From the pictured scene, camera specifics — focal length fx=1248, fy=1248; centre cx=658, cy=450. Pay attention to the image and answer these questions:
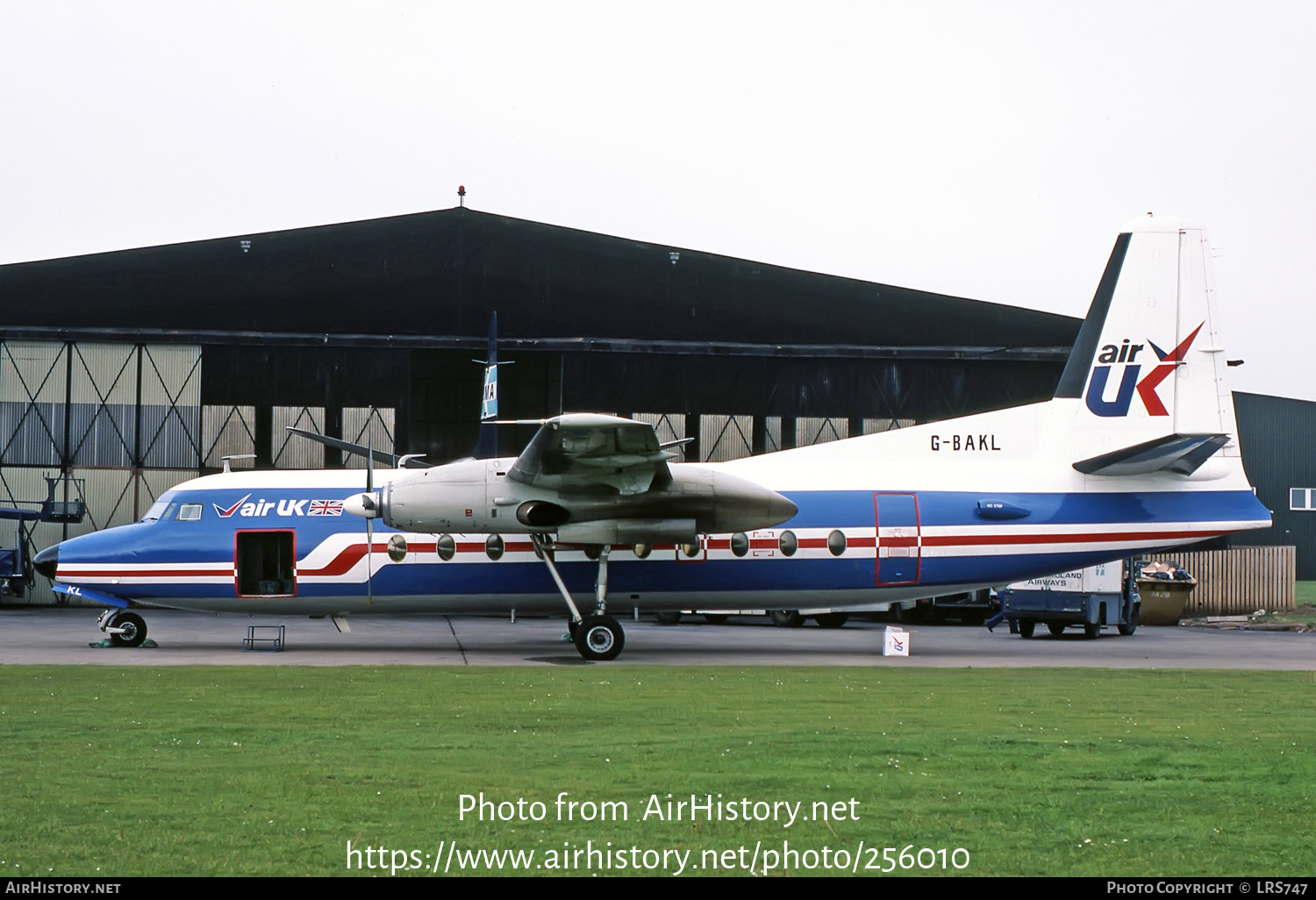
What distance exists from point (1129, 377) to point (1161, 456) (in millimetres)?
1743

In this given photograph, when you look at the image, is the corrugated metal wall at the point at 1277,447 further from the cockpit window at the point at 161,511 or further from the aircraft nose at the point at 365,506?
the cockpit window at the point at 161,511

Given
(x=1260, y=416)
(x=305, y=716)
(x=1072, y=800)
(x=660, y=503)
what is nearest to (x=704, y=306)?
(x=660, y=503)

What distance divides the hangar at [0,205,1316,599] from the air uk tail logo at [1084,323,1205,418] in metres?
19.0

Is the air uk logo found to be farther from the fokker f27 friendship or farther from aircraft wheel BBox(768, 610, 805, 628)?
aircraft wheel BBox(768, 610, 805, 628)

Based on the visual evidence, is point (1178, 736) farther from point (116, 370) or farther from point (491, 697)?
point (116, 370)

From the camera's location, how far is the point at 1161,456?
787 inches

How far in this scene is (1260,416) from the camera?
51.1 meters

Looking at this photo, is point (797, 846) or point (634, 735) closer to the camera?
point (797, 846)

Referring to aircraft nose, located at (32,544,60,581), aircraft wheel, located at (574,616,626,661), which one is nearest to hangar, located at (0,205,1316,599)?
aircraft nose, located at (32,544,60,581)

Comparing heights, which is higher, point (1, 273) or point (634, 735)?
point (1, 273)

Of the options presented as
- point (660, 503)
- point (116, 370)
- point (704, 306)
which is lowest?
point (660, 503)

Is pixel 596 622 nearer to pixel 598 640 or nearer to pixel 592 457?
pixel 598 640

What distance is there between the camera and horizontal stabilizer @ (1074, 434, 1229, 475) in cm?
1958

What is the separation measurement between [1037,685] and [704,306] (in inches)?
1049
